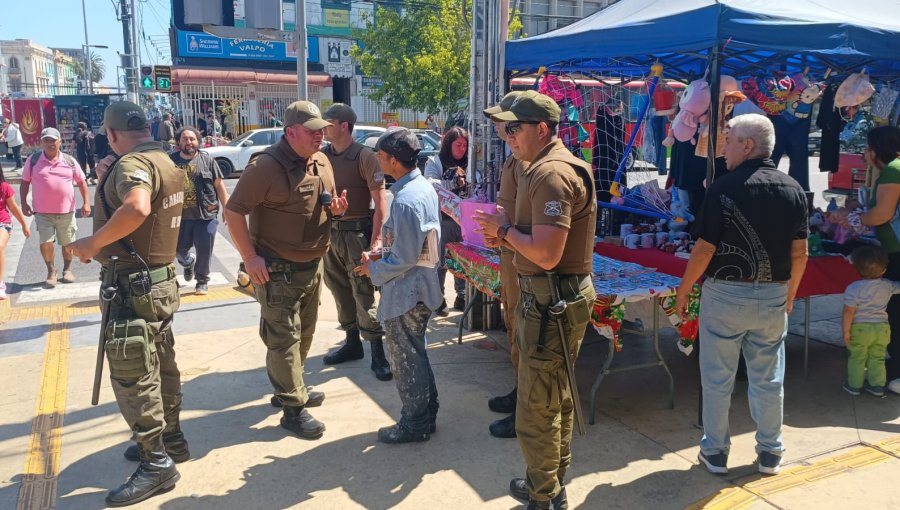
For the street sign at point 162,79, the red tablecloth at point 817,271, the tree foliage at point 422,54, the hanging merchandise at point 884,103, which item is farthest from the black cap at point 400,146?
the tree foliage at point 422,54

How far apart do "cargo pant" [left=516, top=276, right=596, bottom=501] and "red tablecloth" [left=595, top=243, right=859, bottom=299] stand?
189cm

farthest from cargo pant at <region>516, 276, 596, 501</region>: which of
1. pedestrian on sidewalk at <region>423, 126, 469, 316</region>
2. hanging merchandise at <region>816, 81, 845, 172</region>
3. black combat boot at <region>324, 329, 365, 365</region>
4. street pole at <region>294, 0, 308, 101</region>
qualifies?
hanging merchandise at <region>816, 81, 845, 172</region>

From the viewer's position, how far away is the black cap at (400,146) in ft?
12.2

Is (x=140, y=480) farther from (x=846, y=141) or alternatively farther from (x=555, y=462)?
(x=846, y=141)

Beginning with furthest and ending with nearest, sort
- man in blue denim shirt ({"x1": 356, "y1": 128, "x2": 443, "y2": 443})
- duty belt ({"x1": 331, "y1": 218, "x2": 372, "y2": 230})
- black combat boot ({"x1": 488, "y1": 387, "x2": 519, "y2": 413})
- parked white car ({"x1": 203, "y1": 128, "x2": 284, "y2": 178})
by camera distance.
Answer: parked white car ({"x1": 203, "y1": 128, "x2": 284, "y2": 178}), duty belt ({"x1": 331, "y1": 218, "x2": 372, "y2": 230}), black combat boot ({"x1": 488, "y1": 387, "x2": 519, "y2": 413}), man in blue denim shirt ({"x1": 356, "y1": 128, "x2": 443, "y2": 443})

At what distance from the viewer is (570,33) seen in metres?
5.53

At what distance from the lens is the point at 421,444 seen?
158 inches

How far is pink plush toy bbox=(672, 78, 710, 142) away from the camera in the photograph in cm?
470

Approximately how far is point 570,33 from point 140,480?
14.2 ft

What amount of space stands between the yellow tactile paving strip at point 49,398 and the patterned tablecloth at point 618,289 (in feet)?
5.51

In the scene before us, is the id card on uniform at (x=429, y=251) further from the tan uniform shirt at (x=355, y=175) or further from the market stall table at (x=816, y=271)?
the market stall table at (x=816, y=271)

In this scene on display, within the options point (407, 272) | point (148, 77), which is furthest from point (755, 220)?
point (148, 77)

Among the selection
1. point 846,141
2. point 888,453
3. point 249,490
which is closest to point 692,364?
point 888,453

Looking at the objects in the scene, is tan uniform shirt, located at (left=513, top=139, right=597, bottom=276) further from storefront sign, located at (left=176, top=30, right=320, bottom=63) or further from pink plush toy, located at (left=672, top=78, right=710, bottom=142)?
storefront sign, located at (left=176, top=30, right=320, bottom=63)
